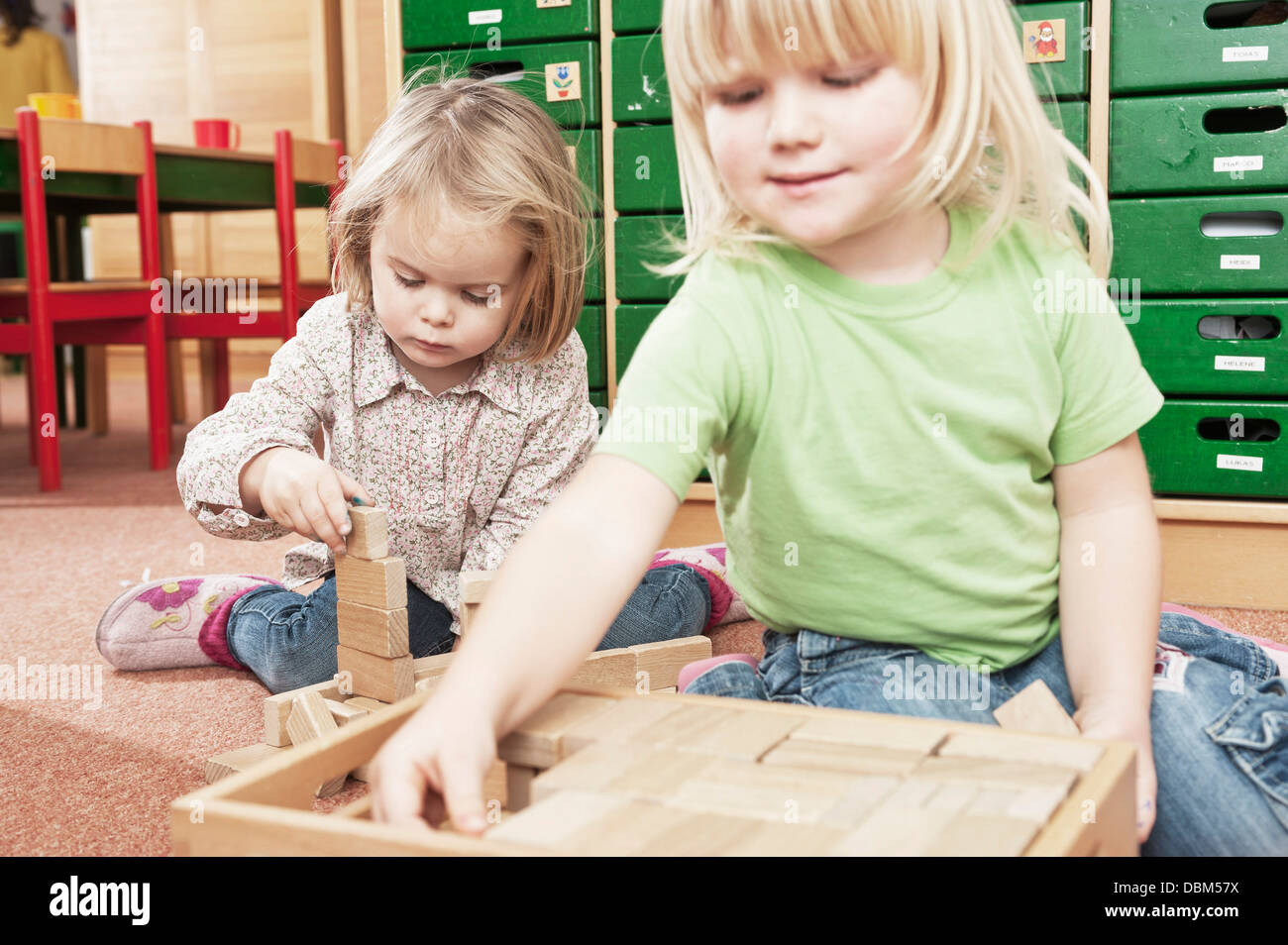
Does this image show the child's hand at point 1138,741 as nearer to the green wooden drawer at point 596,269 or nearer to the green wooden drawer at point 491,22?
the green wooden drawer at point 596,269

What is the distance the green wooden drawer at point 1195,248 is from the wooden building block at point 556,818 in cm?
124

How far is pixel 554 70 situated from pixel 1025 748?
140 centimetres

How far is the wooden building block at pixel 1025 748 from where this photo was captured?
1.63 ft

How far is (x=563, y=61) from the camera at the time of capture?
1.70 meters

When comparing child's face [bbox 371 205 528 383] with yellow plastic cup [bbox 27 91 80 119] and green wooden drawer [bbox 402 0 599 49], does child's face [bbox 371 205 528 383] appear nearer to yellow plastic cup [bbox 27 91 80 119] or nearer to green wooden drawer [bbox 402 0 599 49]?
green wooden drawer [bbox 402 0 599 49]

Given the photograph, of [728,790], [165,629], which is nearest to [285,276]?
[165,629]

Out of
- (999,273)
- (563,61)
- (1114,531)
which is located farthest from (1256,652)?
(563,61)

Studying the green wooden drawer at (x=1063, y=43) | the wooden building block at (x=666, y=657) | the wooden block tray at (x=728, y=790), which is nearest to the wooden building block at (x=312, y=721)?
the wooden building block at (x=666, y=657)

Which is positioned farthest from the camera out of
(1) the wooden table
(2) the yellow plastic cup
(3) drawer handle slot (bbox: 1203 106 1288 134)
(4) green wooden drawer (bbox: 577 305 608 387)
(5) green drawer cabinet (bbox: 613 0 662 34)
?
(2) the yellow plastic cup

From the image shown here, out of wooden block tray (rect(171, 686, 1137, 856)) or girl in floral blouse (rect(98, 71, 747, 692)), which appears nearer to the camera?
Result: wooden block tray (rect(171, 686, 1137, 856))

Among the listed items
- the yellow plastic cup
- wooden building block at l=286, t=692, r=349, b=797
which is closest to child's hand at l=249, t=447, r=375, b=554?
wooden building block at l=286, t=692, r=349, b=797

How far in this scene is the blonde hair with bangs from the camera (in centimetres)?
107
